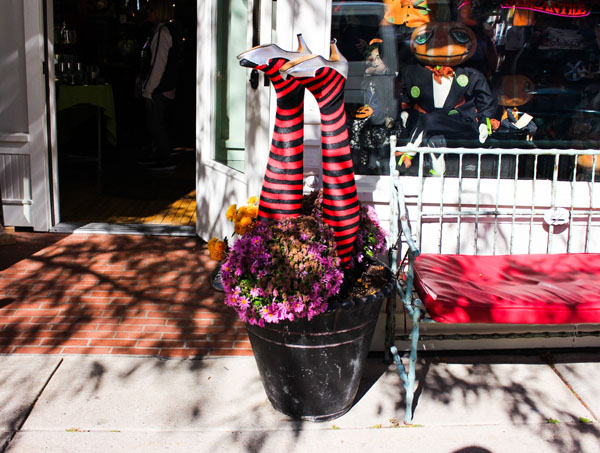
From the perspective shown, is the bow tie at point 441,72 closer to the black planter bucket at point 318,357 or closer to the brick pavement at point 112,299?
the black planter bucket at point 318,357

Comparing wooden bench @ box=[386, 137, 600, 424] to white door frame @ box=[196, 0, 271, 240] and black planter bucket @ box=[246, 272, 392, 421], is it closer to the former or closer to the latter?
black planter bucket @ box=[246, 272, 392, 421]

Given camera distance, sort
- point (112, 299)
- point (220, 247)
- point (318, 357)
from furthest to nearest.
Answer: point (112, 299) → point (220, 247) → point (318, 357)

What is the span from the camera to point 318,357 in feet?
11.2

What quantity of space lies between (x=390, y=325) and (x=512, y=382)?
0.76m

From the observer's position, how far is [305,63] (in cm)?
333

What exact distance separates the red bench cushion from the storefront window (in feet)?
2.84

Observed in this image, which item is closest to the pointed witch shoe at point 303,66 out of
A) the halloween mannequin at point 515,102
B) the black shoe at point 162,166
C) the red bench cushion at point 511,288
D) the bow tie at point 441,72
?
the red bench cushion at point 511,288

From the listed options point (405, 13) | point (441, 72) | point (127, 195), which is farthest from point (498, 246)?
point (127, 195)

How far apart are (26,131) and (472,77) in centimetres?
385

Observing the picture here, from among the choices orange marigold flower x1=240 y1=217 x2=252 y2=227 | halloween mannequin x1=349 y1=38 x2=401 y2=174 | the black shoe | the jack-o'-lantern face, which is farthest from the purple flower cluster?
the black shoe

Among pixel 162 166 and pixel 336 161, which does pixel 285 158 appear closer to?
pixel 336 161

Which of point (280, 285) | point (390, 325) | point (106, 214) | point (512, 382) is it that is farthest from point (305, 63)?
point (106, 214)

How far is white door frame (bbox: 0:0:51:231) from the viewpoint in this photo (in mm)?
6004

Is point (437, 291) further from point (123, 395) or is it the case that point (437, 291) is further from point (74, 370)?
point (74, 370)
